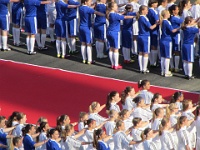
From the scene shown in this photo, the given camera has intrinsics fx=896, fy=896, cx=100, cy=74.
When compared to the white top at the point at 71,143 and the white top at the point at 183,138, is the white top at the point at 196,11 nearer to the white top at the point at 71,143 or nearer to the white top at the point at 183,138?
the white top at the point at 183,138

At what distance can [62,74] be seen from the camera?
28.8 metres

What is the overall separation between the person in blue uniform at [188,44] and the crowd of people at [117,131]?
4.31m

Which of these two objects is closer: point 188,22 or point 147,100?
point 147,100

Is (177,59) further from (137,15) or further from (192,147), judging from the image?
(192,147)

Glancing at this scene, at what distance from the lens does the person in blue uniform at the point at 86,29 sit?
95.1 ft

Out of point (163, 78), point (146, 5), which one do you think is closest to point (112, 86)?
point (163, 78)

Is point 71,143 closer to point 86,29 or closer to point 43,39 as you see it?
point 86,29

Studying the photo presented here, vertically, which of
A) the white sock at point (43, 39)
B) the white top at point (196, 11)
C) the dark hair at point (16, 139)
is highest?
the white top at point (196, 11)

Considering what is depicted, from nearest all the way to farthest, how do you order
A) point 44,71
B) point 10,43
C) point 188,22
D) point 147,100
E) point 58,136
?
point 58,136 → point 147,100 → point 188,22 → point 44,71 → point 10,43

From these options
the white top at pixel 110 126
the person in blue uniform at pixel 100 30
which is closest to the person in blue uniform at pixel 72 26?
the person in blue uniform at pixel 100 30

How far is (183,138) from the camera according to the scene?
2203cm

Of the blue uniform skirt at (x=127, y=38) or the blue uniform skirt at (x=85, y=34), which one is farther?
the blue uniform skirt at (x=85, y=34)

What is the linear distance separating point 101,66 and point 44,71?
1.89 metres

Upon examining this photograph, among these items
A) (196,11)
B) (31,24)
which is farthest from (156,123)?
(31,24)
